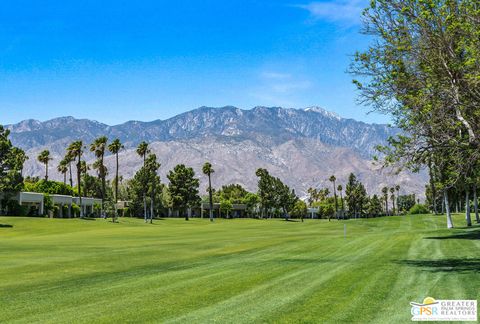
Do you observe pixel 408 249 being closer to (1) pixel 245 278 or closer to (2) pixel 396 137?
(2) pixel 396 137

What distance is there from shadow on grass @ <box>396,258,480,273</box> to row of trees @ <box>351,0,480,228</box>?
14.0ft

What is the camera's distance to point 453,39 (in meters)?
20.1

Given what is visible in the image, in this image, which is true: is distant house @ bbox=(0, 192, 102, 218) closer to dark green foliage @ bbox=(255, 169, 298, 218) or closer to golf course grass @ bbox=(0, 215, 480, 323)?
dark green foliage @ bbox=(255, 169, 298, 218)

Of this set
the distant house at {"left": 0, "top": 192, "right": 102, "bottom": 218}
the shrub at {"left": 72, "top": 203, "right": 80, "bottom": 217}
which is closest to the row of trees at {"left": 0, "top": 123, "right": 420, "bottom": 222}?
the shrub at {"left": 72, "top": 203, "right": 80, "bottom": 217}

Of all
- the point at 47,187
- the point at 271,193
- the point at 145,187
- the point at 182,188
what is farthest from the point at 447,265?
the point at 271,193

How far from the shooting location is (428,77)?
2088 cm

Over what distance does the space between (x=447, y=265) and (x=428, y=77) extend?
8.43 m

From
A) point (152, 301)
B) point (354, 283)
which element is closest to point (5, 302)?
point (152, 301)

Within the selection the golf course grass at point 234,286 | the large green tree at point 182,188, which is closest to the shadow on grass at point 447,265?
the golf course grass at point 234,286

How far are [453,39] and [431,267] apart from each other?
9.75m

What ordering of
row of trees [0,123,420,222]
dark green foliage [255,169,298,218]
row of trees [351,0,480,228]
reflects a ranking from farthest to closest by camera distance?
dark green foliage [255,169,298,218]
row of trees [0,123,420,222]
row of trees [351,0,480,228]

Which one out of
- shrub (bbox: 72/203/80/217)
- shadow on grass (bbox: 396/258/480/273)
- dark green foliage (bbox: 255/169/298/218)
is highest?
dark green foliage (bbox: 255/169/298/218)

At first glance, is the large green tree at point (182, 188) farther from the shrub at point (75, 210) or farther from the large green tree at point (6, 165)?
the large green tree at point (6, 165)

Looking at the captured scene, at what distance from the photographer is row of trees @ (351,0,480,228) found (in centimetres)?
1953
